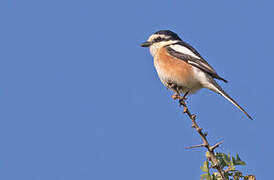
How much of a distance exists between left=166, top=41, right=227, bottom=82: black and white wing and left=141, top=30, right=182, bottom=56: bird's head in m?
0.17

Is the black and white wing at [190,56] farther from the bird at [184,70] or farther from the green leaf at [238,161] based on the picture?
the green leaf at [238,161]

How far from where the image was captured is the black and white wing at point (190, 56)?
5.70m

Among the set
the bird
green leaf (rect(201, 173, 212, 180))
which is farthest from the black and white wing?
green leaf (rect(201, 173, 212, 180))

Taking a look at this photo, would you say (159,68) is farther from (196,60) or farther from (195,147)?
(195,147)

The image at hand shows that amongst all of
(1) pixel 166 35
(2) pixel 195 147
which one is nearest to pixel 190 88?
(1) pixel 166 35

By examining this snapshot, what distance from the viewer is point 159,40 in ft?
21.0

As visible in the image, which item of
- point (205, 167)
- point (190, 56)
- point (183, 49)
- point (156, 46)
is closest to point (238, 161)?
point (205, 167)

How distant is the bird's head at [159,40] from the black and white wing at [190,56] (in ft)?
0.56

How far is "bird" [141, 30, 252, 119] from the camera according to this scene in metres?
5.66

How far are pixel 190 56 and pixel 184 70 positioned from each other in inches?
12.5

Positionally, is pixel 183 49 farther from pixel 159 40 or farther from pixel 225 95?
pixel 225 95

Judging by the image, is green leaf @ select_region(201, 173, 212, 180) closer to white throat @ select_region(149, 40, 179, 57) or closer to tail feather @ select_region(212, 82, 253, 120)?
tail feather @ select_region(212, 82, 253, 120)

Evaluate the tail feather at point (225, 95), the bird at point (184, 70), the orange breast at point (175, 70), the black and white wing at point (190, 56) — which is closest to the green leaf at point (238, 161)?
the tail feather at point (225, 95)

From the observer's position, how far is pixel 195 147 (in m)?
2.61
